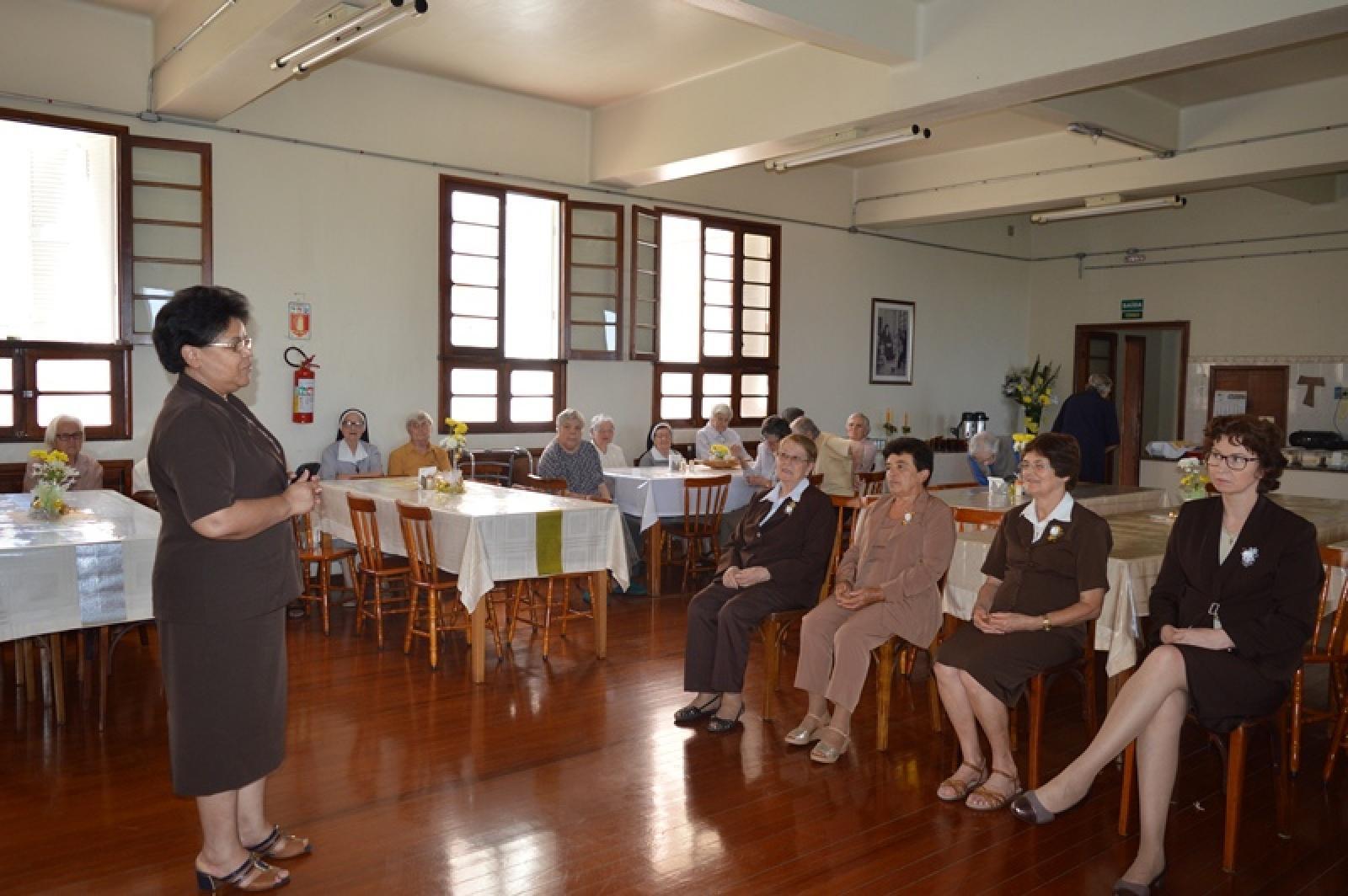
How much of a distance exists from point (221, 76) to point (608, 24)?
2.49 meters

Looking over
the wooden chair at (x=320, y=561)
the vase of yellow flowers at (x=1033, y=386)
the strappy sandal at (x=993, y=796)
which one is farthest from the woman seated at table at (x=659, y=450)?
the vase of yellow flowers at (x=1033, y=386)

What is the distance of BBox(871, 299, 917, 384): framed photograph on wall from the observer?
39.6ft

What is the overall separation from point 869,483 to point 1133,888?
5538 mm

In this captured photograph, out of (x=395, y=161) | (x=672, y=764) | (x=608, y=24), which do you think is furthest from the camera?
(x=395, y=161)

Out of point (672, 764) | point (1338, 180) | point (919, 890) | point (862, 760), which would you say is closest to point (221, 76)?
point (672, 764)

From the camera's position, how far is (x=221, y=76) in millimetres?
6348

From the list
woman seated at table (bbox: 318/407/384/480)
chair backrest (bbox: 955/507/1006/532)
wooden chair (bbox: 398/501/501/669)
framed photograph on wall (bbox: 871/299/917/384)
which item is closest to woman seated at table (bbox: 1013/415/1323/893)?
chair backrest (bbox: 955/507/1006/532)

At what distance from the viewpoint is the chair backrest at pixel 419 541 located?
555 cm

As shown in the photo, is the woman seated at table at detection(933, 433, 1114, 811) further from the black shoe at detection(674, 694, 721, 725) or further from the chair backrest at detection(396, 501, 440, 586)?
the chair backrest at detection(396, 501, 440, 586)

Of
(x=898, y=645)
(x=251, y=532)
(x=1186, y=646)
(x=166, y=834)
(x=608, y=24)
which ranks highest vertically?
(x=608, y=24)

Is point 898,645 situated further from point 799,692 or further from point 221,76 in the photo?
point 221,76

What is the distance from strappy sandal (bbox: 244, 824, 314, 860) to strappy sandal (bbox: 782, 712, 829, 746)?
6.44 feet

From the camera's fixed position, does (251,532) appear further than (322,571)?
No

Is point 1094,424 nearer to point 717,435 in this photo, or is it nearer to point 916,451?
point 717,435
